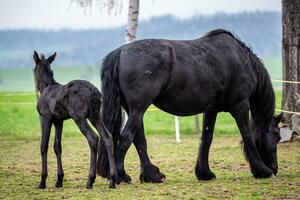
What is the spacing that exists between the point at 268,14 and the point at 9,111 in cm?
7086

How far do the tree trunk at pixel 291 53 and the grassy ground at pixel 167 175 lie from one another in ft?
2.97

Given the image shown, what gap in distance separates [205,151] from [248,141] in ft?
2.13

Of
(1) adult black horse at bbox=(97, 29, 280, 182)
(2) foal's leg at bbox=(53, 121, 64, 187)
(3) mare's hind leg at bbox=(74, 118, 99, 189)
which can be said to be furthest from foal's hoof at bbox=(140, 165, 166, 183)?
(2) foal's leg at bbox=(53, 121, 64, 187)

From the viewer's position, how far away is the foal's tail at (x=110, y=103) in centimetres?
952

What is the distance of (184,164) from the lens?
12586 millimetres

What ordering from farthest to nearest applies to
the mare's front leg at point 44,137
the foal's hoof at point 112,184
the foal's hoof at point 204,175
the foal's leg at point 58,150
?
1. the foal's hoof at point 204,175
2. the foal's leg at point 58,150
3. the mare's front leg at point 44,137
4. the foal's hoof at point 112,184

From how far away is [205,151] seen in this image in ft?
34.8

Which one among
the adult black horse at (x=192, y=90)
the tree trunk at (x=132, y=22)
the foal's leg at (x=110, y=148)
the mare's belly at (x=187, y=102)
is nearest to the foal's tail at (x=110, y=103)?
the adult black horse at (x=192, y=90)

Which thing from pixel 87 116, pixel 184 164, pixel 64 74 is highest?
pixel 87 116

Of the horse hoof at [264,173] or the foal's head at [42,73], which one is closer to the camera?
the foal's head at [42,73]

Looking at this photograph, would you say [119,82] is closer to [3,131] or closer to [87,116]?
[87,116]

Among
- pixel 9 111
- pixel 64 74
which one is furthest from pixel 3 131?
pixel 64 74

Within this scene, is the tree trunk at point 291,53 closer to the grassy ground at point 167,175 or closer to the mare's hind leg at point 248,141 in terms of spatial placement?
the grassy ground at point 167,175

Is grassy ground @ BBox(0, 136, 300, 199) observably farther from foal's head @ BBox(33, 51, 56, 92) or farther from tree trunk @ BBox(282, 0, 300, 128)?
foal's head @ BBox(33, 51, 56, 92)
